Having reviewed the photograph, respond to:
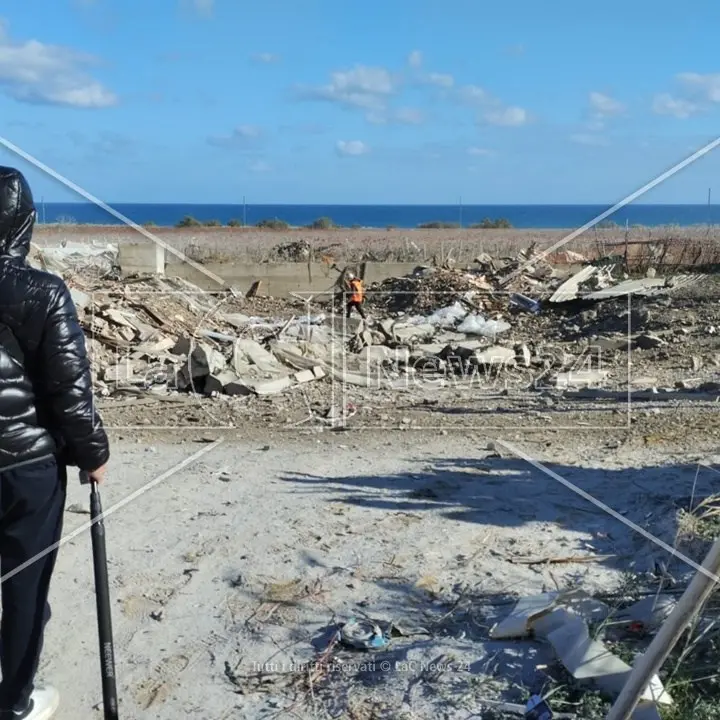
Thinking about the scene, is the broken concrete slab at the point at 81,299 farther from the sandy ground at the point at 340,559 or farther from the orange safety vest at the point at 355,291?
the orange safety vest at the point at 355,291

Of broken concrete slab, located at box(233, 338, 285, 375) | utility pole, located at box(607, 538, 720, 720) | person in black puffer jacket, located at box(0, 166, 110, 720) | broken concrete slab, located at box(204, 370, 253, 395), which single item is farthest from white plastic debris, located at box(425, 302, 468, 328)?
utility pole, located at box(607, 538, 720, 720)

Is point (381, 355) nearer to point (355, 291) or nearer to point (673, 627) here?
point (355, 291)

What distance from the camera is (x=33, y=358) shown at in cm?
316

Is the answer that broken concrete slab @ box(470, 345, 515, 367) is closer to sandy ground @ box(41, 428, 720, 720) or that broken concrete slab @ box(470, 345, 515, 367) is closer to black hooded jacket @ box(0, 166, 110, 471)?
sandy ground @ box(41, 428, 720, 720)

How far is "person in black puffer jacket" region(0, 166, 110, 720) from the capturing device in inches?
123

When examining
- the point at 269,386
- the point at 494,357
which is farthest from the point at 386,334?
the point at 269,386

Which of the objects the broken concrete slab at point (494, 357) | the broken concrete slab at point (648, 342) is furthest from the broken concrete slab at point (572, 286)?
the broken concrete slab at point (494, 357)

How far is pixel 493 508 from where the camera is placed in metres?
6.19

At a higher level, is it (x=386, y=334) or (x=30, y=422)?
(x=30, y=422)

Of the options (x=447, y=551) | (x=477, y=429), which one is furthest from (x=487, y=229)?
(x=447, y=551)

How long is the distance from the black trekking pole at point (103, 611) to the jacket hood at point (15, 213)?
2.82ft

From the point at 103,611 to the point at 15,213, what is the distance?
58.1 inches

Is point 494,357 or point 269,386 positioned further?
point 494,357

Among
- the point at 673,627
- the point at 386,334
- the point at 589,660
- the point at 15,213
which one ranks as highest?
the point at 15,213
